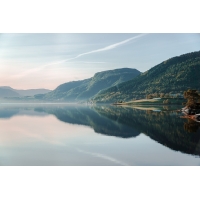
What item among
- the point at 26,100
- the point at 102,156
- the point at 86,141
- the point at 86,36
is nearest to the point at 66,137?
the point at 86,141

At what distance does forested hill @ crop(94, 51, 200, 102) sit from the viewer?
36641 mm

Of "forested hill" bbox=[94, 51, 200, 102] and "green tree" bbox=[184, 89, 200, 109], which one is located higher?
"forested hill" bbox=[94, 51, 200, 102]

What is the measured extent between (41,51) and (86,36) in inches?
130

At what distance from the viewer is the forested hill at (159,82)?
36.6 meters

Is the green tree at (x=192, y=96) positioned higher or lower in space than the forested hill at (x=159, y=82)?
lower

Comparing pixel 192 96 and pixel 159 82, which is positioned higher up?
pixel 159 82

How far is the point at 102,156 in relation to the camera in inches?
353

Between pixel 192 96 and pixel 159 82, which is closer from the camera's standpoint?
pixel 192 96

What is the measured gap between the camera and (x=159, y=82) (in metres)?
52.5

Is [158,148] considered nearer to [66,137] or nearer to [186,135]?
[186,135]

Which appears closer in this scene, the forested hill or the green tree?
the green tree

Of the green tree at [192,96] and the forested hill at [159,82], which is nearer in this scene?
the green tree at [192,96]
